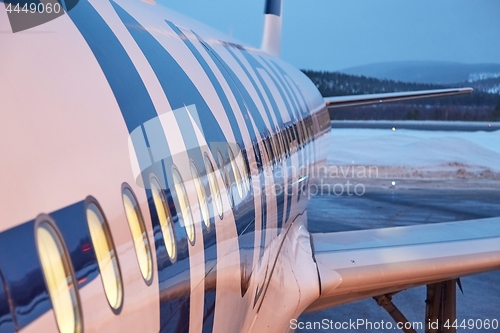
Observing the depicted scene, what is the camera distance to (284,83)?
6734mm

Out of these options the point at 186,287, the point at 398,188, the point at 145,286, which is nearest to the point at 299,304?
the point at 186,287

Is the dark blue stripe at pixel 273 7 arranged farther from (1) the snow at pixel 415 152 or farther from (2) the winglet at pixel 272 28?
(1) the snow at pixel 415 152

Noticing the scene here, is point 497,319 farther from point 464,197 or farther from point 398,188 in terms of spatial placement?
point 398,188

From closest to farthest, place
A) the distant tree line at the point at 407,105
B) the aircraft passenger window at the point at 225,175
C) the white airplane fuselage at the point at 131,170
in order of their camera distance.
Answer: the white airplane fuselage at the point at 131,170 → the aircraft passenger window at the point at 225,175 → the distant tree line at the point at 407,105

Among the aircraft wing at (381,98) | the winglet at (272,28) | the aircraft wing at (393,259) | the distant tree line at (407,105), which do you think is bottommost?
the distant tree line at (407,105)

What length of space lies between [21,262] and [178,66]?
1677 mm

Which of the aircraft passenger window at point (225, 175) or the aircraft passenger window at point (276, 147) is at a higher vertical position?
the aircraft passenger window at point (225, 175)

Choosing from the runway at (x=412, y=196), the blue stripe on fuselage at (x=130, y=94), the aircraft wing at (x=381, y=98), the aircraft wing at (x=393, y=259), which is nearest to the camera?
the blue stripe on fuselage at (x=130, y=94)

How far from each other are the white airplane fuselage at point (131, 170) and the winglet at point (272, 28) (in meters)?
8.02

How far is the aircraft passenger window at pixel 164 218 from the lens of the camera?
1901 mm

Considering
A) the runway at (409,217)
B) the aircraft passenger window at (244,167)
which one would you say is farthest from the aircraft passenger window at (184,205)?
the runway at (409,217)

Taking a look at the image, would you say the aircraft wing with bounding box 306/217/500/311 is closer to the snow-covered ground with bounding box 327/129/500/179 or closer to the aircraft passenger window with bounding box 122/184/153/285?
the aircraft passenger window with bounding box 122/184/153/285

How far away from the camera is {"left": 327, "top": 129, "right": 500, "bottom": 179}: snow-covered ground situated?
19.0 meters

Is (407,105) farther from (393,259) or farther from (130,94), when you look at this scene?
(130,94)
